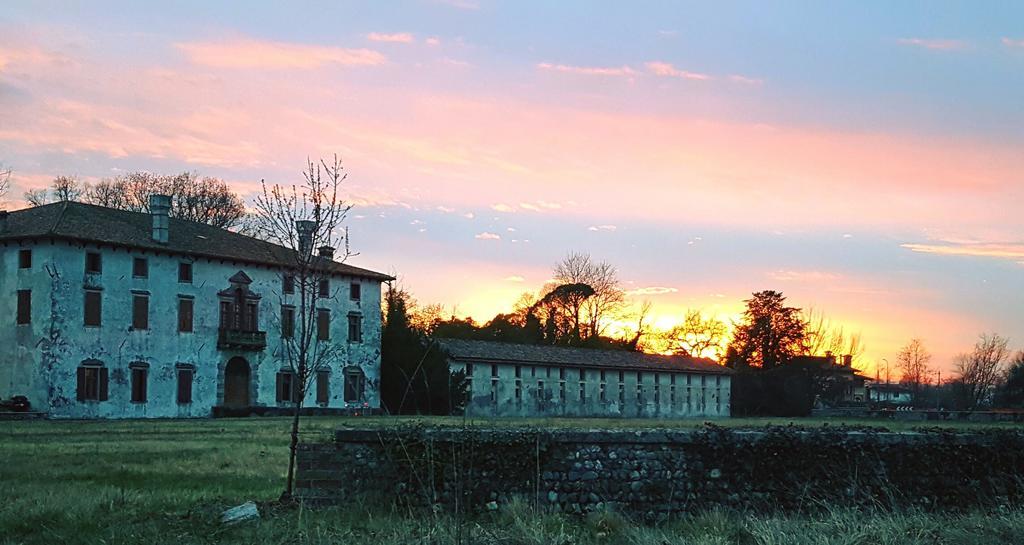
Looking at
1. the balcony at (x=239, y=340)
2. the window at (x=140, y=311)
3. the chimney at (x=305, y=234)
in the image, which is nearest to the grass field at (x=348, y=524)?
the chimney at (x=305, y=234)

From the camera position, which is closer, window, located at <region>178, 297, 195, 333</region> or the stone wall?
the stone wall

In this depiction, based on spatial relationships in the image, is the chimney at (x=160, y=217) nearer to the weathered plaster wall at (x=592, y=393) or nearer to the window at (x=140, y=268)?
the window at (x=140, y=268)

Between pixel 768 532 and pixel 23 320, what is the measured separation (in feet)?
147

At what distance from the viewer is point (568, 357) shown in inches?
2849

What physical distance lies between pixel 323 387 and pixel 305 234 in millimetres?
45598

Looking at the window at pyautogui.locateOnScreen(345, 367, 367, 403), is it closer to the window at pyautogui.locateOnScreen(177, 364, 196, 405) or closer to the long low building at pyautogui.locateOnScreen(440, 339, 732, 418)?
the long low building at pyautogui.locateOnScreen(440, 339, 732, 418)

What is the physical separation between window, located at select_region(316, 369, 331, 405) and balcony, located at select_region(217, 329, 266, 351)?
4.05 meters

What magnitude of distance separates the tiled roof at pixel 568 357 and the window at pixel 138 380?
17.8 meters

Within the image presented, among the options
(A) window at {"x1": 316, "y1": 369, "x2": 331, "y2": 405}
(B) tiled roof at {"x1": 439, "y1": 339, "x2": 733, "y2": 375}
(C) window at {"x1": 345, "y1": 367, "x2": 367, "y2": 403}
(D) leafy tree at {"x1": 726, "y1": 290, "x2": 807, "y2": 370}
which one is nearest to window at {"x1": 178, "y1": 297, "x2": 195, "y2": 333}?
(A) window at {"x1": 316, "y1": 369, "x2": 331, "y2": 405}

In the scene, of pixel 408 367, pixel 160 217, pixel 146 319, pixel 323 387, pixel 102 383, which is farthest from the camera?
pixel 408 367

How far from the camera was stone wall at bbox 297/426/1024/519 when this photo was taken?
11.6 m

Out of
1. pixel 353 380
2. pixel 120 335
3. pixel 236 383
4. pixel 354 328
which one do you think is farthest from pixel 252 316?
pixel 120 335

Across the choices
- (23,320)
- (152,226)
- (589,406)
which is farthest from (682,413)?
(23,320)

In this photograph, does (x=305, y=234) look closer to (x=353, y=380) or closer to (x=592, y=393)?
(x=353, y=380)
